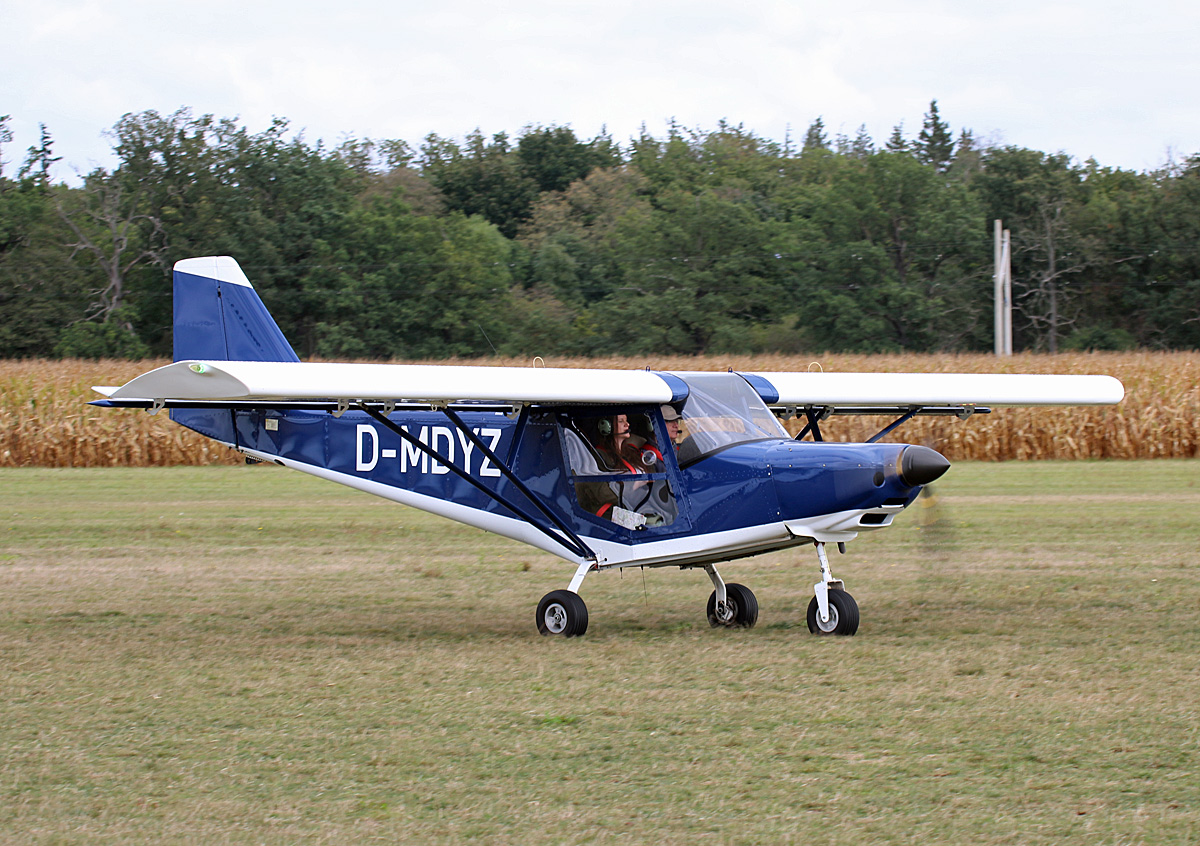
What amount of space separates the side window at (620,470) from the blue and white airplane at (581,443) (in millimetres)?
11

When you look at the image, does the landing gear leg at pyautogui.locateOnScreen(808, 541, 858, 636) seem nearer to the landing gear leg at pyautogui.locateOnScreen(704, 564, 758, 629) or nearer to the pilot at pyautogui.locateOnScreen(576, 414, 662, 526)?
the landing gear leg at pyautogui.locateOnScreen(704, 564, 758, 629)

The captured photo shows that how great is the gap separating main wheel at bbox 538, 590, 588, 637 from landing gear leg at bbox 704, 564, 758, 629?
1.04 meters

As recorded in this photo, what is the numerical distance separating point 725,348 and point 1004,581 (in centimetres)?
3847

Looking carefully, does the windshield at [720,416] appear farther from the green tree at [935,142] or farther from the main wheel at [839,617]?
the green tree at [935,142]

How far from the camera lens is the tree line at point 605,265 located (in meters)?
50.2

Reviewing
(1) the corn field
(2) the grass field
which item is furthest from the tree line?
(2) the grass field

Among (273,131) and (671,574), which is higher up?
(273,131)

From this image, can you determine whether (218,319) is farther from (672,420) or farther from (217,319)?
(672,420)

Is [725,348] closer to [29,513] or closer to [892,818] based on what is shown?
[29,513]

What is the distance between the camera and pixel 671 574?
41.4 feet

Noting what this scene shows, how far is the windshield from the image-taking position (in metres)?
8.88

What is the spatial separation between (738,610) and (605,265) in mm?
47309

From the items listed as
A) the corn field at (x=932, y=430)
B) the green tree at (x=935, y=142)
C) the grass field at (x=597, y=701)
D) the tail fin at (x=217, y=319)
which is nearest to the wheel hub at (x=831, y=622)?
the grass field at (x=597, y=701)

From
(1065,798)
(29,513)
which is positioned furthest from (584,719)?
(29,513)
